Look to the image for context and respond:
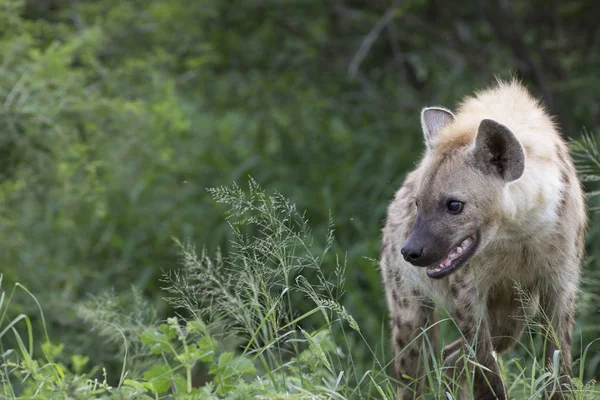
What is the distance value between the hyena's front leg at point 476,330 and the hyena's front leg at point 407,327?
0.25 metres

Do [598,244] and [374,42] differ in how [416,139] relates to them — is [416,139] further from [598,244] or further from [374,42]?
[598,244]

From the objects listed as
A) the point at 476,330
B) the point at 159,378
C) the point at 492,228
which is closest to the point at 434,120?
the point at 492,228

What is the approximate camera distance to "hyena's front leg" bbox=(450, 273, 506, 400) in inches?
128

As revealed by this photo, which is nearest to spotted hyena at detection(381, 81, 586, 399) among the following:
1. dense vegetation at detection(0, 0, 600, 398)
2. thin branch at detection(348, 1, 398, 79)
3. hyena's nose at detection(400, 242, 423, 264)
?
hyena's nose at detection(400, 242, 423, 264)

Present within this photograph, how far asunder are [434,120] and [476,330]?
2.59 ft

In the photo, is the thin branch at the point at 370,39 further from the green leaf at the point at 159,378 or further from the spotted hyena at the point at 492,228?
the green leaf at the point at 159,378

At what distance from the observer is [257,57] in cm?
746

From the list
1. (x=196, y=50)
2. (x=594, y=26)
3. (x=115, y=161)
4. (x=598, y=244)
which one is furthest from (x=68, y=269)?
(x=594, y=26)

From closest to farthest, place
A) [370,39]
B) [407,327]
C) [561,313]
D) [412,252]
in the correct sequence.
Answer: [412,252]
[561,313]
[407,327]
[370,39]

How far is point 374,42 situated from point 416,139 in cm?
84

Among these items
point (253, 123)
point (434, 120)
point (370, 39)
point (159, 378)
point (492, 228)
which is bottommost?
point (253, 123)

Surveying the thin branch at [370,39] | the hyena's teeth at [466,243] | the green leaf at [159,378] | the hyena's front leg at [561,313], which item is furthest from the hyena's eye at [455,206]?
the thin branch at [370,39]

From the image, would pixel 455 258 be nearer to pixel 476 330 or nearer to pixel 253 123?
pixel 476 330

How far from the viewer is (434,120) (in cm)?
352
